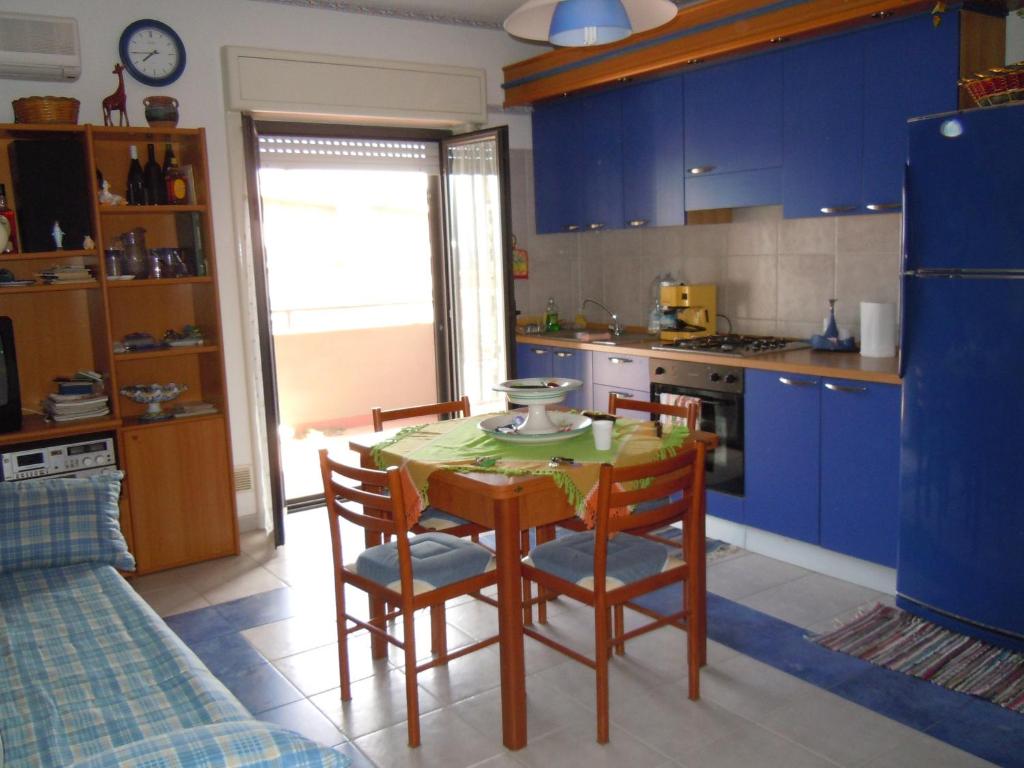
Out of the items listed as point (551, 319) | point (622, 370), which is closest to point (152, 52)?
point (551, 319)

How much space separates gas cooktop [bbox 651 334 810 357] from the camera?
4.09m

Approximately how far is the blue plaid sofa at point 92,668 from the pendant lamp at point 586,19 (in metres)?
1.85

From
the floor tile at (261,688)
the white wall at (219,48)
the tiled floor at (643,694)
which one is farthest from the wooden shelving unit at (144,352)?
the floor tile at (261,688)

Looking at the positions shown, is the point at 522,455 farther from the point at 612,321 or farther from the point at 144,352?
the point at 612,321

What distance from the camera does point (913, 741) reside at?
97.7 inches

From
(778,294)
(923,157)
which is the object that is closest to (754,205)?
(778,294)

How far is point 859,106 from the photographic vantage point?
11.9ft

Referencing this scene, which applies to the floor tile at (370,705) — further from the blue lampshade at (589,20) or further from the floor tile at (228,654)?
the blue lampshade at (589,20)

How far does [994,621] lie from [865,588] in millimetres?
617

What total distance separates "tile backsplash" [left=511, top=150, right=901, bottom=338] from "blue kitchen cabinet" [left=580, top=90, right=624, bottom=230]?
0.30 meters

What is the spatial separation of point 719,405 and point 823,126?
1.29 meters

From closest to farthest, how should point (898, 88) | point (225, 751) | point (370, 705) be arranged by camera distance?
1. point (225, 751)
2. point (370, 705)
3. point (898, 88)

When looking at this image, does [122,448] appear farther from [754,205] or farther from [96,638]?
[754,205]

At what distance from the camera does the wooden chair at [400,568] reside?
2504mm
